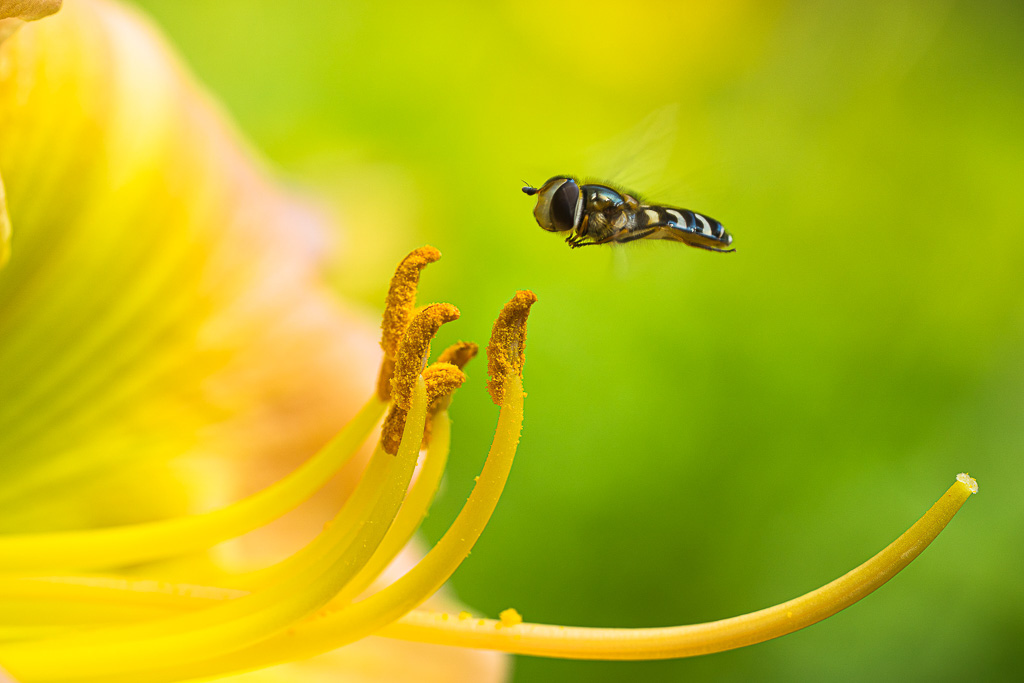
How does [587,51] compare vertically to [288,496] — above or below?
above

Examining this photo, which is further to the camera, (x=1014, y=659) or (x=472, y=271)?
(x=472, y=271)

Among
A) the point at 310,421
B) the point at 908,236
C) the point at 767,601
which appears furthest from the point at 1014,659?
the point at 310,421

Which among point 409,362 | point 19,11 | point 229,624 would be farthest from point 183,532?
point 19,11

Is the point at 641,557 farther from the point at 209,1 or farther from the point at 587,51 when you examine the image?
the point at 209,1

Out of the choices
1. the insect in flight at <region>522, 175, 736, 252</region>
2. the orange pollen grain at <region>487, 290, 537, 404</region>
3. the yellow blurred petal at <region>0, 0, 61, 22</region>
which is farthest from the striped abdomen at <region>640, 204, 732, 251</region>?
the yellow blurred petal at <region>0, 0, 61, 22</region>

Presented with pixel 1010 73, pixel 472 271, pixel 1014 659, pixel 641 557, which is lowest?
pixel 1014 659

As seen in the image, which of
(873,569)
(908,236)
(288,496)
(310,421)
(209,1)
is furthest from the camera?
(209,1)
